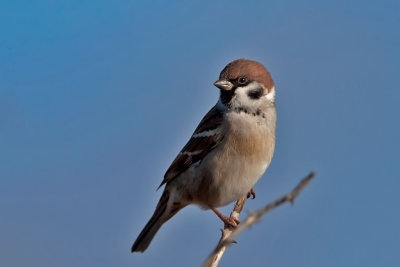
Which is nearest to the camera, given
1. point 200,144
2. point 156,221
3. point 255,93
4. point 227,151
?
point 255,93

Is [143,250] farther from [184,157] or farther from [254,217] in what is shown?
[254,217]

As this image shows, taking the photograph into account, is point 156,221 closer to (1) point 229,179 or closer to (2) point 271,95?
(1) point 229,179

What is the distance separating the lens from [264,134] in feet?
18.1

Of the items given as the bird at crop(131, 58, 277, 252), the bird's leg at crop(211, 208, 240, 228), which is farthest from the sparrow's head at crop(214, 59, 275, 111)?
the bird's leg at crop(211, 208, 240, 228)

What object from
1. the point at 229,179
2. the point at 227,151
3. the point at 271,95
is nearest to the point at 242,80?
the point at 271,95

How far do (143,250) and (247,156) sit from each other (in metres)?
1.34

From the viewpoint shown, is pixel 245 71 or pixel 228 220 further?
pixel 228 220

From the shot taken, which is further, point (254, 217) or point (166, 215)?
point (166, 215)

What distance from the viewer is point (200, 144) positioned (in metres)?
5.72

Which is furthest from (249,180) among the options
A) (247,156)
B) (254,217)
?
(254,217)

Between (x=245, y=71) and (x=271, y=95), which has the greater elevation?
(x=245, y=71)

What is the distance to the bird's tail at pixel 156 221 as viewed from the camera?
580 centimetres

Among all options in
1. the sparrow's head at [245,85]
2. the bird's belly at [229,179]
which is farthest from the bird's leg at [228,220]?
the sparrow's head at [245,85]

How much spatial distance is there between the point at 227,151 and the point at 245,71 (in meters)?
0.76
